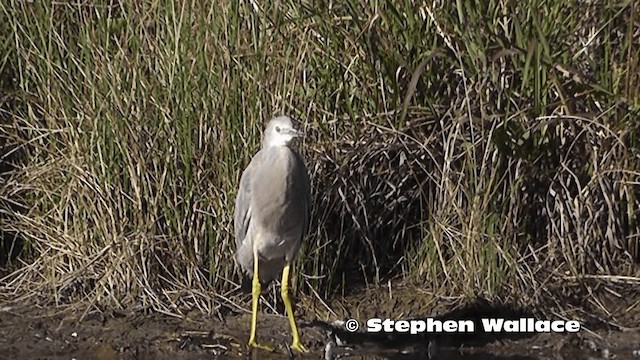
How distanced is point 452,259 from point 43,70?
7.19ft

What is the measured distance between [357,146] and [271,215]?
0.56 metres

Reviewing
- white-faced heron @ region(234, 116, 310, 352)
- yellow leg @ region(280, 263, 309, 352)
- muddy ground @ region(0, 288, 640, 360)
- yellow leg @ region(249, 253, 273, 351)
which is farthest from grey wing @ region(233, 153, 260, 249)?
muddy ground @ region(0, 288, 640, 360)

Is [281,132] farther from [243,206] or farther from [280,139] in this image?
[243,206]

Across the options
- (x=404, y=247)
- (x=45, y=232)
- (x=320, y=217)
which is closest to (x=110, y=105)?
(x=45, y=232)

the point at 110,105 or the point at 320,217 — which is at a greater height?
the point at 110,105

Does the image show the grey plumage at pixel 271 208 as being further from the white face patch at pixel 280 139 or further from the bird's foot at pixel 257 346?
the bird's foot at pixel 257 346

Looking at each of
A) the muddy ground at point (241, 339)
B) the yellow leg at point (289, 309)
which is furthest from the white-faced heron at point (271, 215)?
the muddy ground at point (241, 339)

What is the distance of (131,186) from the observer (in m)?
6.21

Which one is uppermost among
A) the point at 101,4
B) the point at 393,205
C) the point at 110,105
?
the point at 101,4

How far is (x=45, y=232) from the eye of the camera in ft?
20.9

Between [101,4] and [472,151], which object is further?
[101,4]

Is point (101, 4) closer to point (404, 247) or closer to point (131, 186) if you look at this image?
point (131, 186)

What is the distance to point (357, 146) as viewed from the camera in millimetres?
6301

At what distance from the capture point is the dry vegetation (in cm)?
614
